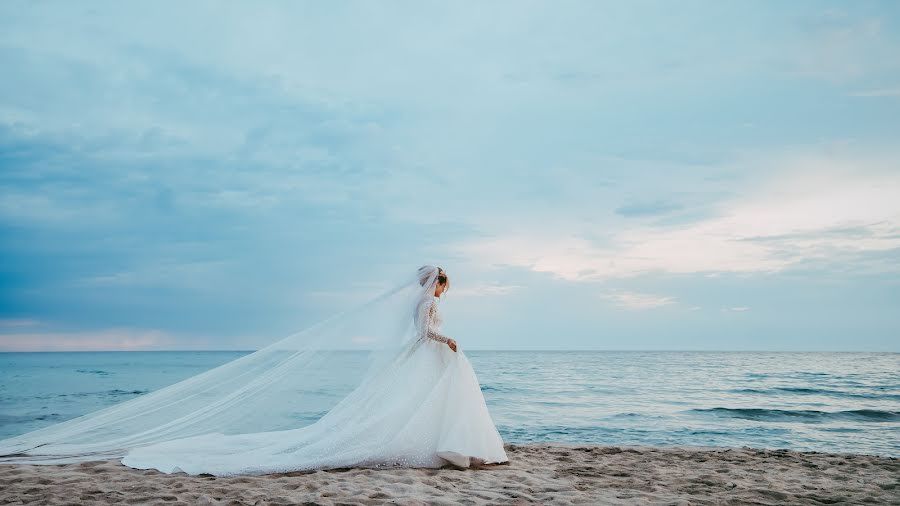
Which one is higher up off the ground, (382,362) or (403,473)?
(382,362)

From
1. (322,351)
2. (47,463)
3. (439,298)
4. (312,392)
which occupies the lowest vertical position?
(47,463)

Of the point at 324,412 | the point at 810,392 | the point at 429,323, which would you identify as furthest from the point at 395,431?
the point at 810,392

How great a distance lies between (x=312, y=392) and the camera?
6.77 meters

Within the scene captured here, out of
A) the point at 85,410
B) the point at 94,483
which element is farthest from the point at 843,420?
the point at 85,410

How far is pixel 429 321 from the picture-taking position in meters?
6.65

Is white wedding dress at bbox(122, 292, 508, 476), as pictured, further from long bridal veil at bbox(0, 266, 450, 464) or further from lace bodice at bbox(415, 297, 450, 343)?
long bridal veil at bbox(0, 266, 450, 464)

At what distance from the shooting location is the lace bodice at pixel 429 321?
260 inches

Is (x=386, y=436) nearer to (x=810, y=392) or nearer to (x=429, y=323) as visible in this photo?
(x=429, y=323)

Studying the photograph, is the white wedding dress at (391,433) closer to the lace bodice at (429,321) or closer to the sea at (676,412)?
the lace bodice at (429,321)

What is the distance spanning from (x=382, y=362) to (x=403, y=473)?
135 cm

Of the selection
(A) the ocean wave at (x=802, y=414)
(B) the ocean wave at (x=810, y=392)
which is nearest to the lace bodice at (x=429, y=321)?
(A) the ocean wave at (x=802, y=414)

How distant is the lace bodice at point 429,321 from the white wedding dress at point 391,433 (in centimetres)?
1

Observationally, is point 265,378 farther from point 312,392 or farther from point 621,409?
point 621,409

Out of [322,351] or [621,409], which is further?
[621,409]
